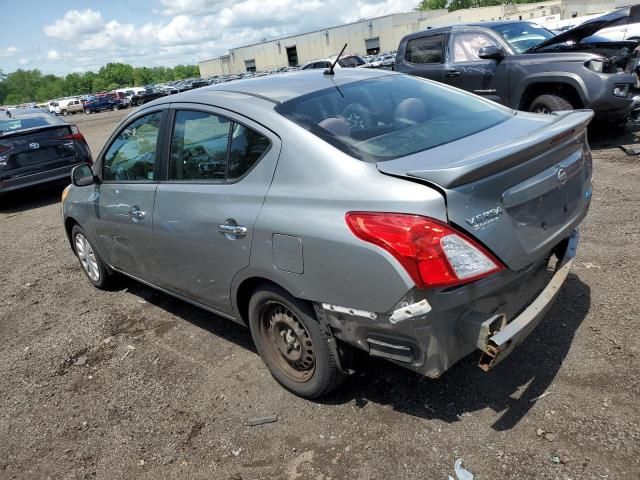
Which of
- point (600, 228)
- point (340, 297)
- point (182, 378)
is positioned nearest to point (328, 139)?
point (340, 297)

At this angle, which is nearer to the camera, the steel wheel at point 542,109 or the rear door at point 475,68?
the steel wheel at point 542,109

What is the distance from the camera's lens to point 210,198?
316 cm

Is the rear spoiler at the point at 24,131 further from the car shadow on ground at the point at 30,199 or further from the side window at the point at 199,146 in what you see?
the side window at the point at 199,146

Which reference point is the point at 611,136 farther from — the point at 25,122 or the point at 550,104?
the point at 25,122

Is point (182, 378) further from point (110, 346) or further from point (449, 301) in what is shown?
point (449, 301)

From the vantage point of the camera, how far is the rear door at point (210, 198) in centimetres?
292

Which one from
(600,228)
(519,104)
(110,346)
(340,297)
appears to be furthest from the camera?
(519,104)

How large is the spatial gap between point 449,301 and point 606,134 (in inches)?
307

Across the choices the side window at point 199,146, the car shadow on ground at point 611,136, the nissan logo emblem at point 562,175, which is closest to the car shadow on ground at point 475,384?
the nissan logo emblem at point 562,175

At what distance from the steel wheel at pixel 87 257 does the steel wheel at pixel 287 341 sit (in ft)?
8.46

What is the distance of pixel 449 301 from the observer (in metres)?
2.28

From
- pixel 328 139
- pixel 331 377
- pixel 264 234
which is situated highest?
pixel 328 139

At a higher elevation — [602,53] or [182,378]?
[602,53]

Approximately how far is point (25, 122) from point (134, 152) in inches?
268
